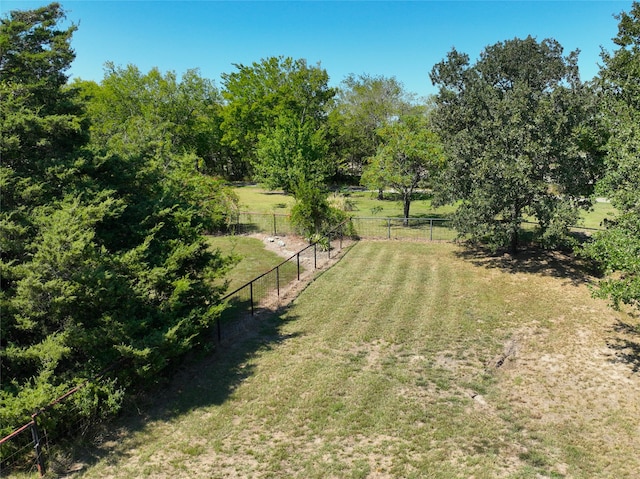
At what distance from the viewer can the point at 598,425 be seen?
28.7 ft

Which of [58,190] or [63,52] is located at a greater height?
[63,52]

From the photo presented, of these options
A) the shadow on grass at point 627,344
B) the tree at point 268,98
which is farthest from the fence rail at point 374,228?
the tree at point 268,98

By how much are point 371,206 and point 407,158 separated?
12.3 m

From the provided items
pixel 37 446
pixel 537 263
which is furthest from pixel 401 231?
pixel 37 446

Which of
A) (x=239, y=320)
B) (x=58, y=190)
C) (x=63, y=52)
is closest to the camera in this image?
(x=58, y=190)

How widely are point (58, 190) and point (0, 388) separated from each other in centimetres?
456

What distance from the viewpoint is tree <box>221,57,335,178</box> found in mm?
55500

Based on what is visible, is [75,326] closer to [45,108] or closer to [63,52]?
[45,108]

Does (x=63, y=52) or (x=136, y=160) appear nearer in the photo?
(x=63, y=52)

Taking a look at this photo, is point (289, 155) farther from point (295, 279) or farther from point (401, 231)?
point (295, 279)

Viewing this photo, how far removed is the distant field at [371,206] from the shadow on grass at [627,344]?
58.5 ft

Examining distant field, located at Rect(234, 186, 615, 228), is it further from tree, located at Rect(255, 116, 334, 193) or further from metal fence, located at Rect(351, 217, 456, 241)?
tree, located at Rect(255, 116, 334, 193)

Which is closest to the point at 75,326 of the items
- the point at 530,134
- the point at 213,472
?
the point at 213,472

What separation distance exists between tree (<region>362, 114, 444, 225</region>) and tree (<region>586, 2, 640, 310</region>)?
11910mm
